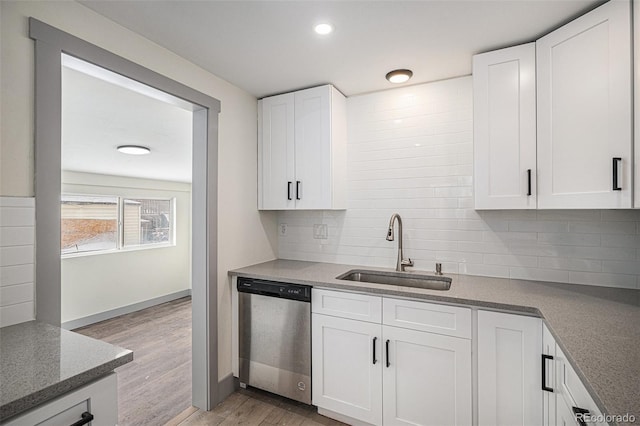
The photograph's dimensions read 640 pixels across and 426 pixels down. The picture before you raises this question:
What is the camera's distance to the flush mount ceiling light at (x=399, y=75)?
2229 mm

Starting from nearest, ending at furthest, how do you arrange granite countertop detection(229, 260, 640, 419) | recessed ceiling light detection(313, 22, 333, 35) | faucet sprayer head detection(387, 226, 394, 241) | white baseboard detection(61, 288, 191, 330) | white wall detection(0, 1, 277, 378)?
granite countertop detection(229, 260, 640, 419) < white wall detection(0, 1, 277, 378) < recessed ceiling light detection(313, 22, 333, 35) < faucet sprayer head detection(387, 226, 394, 241) < white baseboard detection(61, 288, 191, 330)

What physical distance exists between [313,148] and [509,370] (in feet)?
6.22

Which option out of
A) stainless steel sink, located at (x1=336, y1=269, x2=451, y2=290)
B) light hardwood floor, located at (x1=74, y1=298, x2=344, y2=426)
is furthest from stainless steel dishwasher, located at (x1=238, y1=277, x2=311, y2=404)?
stainless steel sink, located at (x1=336, y1=269, x2=451, y2=290)

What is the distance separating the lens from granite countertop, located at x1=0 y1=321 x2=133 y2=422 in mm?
793

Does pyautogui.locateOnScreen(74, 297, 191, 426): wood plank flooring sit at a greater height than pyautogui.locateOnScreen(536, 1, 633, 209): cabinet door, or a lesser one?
lesser

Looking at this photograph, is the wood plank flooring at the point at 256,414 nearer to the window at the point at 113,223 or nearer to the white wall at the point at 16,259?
the white wall at the point at 16,259

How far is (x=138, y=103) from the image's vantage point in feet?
7.72

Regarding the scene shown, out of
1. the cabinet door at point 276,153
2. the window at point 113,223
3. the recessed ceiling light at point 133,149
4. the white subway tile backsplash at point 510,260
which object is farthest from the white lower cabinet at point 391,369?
the window at point 113,223

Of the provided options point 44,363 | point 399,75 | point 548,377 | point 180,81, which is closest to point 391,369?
point 548,377

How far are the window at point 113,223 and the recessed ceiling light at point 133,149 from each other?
1868 millimetres

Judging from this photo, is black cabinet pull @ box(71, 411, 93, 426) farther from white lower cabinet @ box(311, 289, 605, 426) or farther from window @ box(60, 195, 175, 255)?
window @ box(60, 195, 175, 255)

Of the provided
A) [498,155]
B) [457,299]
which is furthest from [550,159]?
[457,299]

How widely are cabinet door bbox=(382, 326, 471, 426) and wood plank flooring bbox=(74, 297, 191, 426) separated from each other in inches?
59.2

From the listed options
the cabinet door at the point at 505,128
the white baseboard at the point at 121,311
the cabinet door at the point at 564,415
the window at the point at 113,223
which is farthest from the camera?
the window at the point at 113,223
